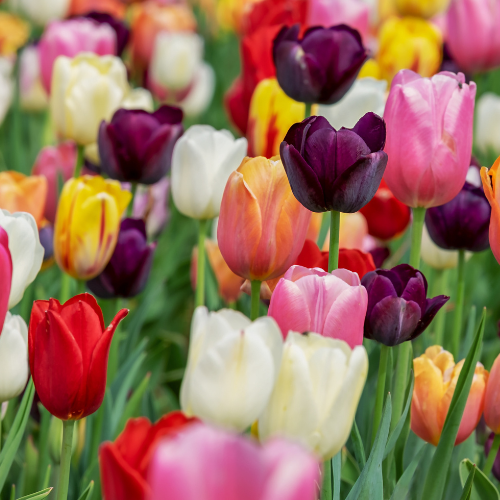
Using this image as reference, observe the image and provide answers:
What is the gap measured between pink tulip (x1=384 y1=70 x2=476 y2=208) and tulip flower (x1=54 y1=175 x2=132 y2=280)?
0.37m

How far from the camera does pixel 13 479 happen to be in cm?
94

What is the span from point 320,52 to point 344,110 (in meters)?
0.11

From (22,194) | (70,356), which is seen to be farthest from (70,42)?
(70,356)

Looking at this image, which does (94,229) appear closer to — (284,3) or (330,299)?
(330,299)

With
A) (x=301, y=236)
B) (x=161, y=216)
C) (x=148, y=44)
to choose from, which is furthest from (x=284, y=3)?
(x=301, y=236)

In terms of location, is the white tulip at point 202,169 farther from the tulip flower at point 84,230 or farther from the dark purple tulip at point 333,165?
the dark purple tulip at point 333,165

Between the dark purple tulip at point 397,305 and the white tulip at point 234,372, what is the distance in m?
0.20

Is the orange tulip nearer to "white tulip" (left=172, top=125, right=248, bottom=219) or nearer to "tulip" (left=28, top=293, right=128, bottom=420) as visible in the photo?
"white tulip" (left=172, top=125, right=248, bottom=219)

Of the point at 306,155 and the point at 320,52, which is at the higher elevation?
the point at 320,52

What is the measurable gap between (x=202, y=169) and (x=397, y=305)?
14.4 inches

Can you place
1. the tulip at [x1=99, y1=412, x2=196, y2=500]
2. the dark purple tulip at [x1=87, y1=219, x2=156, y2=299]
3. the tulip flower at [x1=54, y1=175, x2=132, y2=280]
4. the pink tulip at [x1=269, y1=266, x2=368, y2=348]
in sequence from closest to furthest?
the tulip at [x1=99, y1=412, x2=196, y2=500], the pink tulip at [x1=269, y1=266, x2=368, y2=348], the tulip flower at [x1=54, y1=175, x2=132, y2=280], the dark purple tulip at [x1=87, y1=219, x2=156, y2=299]

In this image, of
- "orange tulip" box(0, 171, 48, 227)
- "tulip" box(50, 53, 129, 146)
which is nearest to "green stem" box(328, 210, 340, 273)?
"orange tulip" box(0, 171, 48, 227)

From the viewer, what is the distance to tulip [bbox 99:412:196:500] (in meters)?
0.37

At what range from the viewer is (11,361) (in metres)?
0.63
